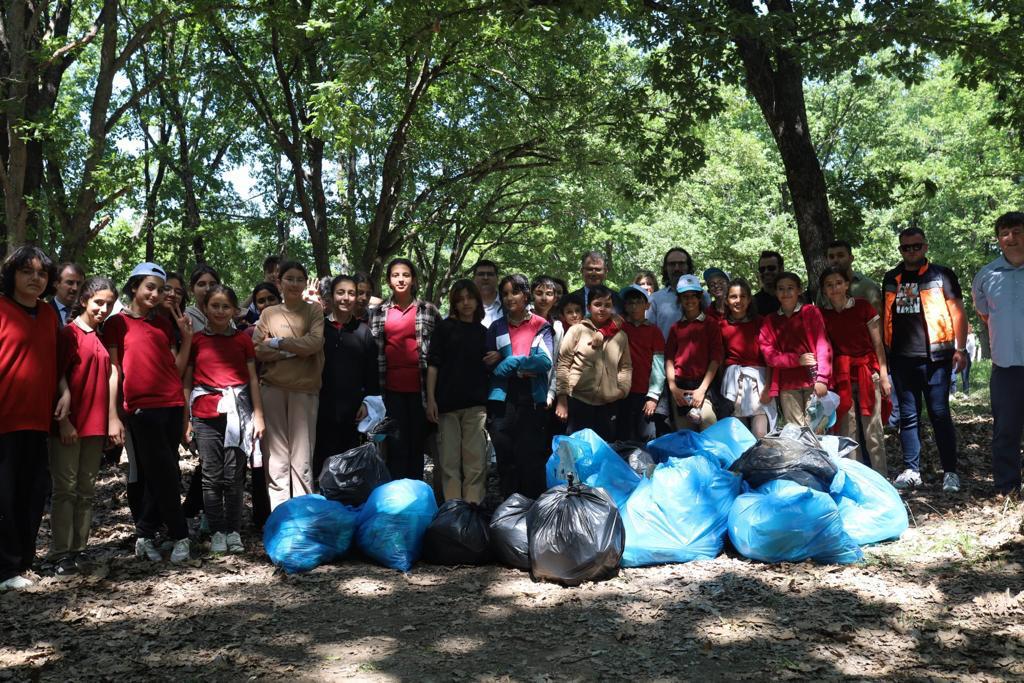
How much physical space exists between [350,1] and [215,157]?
52.9 ft

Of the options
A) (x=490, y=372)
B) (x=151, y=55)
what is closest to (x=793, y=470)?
(x=490, y=372)

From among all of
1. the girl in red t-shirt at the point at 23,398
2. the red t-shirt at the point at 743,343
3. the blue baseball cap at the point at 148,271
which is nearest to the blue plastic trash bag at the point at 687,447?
the red t-shirt at the point at 743,343

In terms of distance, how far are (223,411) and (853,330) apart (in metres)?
4.72

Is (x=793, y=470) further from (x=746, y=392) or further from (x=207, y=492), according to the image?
(x=207, y=492)

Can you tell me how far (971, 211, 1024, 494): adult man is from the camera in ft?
18.7

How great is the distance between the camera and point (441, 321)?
Answer: 256 inches

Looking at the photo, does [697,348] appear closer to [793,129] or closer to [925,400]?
[925,400]

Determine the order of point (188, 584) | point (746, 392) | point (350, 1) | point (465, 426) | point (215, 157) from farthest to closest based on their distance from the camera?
point (215, 157), point (350, 1), point (746, 392), point (465, 426), point (188, 584)

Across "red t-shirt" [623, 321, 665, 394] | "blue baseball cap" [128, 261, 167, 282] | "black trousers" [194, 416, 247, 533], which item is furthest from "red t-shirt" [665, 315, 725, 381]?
"blue baseball cap" [128, 261, 167, 282]

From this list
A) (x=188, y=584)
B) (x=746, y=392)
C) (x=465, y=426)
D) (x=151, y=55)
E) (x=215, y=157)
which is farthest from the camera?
(x=215, y=157)

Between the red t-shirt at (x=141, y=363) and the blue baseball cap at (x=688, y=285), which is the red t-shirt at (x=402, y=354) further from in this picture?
the blue baseball cap at (x=688, y=285)

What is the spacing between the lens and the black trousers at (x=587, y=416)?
6.76 metres

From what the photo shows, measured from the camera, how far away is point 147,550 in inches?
216

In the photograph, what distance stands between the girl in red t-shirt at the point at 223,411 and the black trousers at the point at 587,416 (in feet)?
7.82
